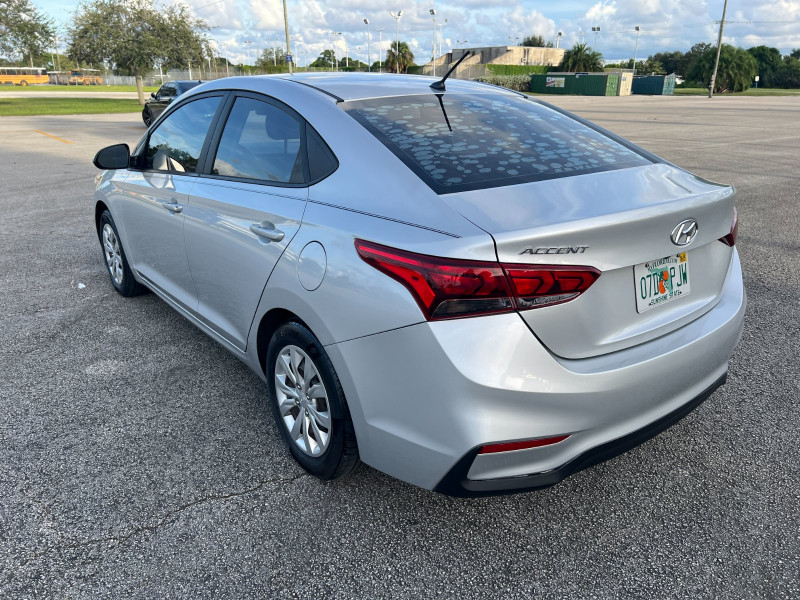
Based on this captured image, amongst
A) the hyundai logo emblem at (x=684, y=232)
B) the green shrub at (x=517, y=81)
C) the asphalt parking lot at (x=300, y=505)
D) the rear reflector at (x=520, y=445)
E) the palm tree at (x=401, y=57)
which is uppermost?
the palm tree at (x=401, y=57)

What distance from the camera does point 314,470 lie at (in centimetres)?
263

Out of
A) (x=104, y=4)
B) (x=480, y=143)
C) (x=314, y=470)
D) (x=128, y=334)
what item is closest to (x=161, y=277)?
(x=128, y=334)

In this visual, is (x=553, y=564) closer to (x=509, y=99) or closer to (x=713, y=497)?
(x=713, y=497)

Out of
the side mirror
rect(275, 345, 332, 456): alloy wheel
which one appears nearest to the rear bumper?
rect(275, 345, 332, 456): alloy wheel

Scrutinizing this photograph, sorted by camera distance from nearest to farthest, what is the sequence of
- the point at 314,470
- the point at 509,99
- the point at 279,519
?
the point at 279,519, the point at 314,470, the point at 509,99

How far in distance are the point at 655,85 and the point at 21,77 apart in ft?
298

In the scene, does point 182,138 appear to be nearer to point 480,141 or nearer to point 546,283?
point 480,141

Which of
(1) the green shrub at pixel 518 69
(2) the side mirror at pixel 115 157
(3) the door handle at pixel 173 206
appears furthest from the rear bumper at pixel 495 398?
(1) the green shrub at pixel 518 69

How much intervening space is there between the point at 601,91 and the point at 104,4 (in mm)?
49554

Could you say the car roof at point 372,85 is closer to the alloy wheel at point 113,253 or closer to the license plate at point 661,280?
the license plate at point 661,280

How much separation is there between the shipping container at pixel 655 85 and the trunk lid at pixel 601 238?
77263 millimetres

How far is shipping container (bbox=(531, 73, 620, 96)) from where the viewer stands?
6494cm

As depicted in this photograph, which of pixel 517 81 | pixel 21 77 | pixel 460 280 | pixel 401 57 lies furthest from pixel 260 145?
pixel 21 77

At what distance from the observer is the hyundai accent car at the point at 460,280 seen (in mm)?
1916
